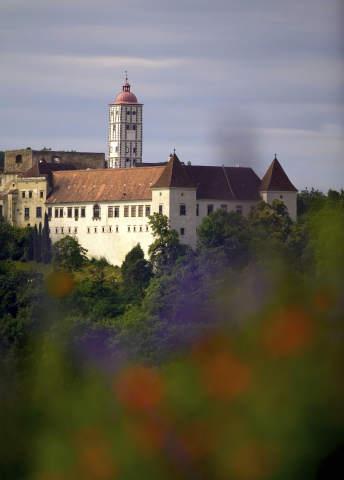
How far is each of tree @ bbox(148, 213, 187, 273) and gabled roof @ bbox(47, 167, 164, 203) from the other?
13.0ft

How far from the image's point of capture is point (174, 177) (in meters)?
64.9

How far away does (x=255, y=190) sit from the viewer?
64312mm

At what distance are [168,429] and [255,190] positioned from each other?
2393 inches

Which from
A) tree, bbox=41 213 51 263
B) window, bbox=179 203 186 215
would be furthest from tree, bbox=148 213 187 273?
tree, bbox=41 213 51 263

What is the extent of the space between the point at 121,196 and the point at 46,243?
474cm

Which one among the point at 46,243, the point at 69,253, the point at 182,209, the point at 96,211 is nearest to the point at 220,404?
the point at 69,253

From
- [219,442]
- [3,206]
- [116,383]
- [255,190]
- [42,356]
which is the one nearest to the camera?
[219,442]

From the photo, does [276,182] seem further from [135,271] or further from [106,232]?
[135,271]

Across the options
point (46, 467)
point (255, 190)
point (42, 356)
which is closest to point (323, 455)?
point (46, 467)

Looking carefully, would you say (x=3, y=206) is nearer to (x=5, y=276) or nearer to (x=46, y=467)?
(x=5, y=276)

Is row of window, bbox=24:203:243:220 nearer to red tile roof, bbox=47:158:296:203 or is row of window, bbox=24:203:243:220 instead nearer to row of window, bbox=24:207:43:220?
row of window, bbox=24:207:43:220

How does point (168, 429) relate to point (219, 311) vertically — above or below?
below

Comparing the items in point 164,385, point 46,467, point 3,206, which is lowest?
point 46,467

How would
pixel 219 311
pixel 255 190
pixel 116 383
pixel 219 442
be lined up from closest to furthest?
1. pixel 219 442
2. pixel 116 383
3. pixel 219 311
4. pixel 255 190
